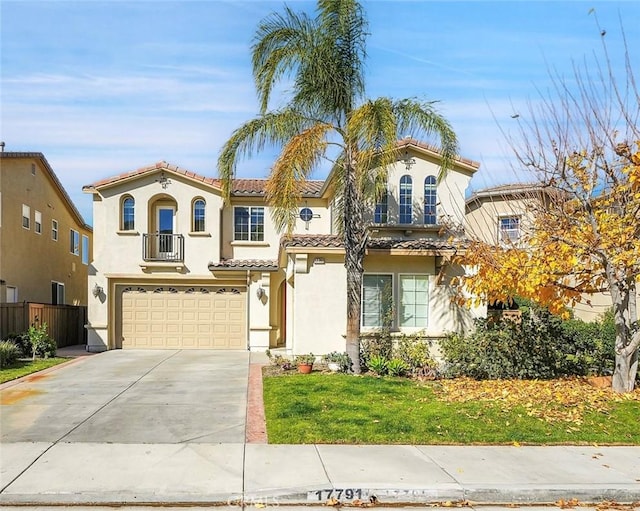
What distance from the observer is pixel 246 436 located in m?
7.92

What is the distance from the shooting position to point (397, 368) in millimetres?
12766

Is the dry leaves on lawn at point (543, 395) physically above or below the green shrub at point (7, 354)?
below

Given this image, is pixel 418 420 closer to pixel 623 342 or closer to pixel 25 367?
pixel 623 342

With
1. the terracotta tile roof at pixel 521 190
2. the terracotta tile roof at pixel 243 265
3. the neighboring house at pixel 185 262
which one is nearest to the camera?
the terracotta tile roof at pixel 521 190

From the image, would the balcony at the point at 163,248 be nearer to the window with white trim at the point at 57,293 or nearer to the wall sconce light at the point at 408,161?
the window with white trim at the point at 57,293

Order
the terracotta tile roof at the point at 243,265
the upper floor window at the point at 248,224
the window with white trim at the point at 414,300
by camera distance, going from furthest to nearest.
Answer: the upper floor window at the point at 248,224 → the terracotta tile roof at the point at 243,265 → the window with white trim at the point at 414,300

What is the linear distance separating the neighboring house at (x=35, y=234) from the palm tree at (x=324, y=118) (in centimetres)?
1108

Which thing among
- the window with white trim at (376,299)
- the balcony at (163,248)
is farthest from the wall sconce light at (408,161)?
the balcony at (163,248)

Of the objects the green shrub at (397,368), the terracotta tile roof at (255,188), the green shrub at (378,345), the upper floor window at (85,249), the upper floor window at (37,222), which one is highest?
the terracotta tile roof at (255,188)

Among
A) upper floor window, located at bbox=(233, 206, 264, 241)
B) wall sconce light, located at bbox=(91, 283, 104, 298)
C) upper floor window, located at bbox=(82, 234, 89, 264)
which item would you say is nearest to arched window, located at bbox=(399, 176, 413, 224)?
upper floor window, located at bbox=(233, 206, 264, 241)

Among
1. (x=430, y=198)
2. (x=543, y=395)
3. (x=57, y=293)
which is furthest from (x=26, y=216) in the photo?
(x=543, y=395)

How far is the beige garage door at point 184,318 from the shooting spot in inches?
766

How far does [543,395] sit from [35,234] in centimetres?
1956

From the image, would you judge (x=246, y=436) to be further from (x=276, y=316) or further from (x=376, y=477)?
(x=276, y=316)
